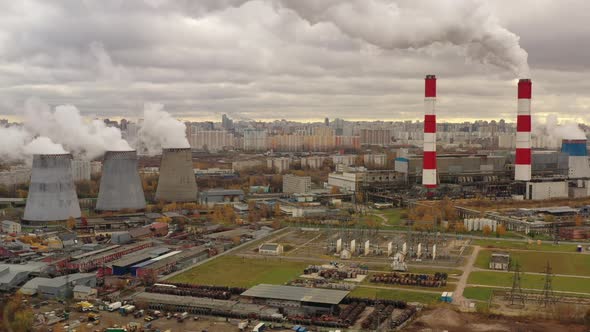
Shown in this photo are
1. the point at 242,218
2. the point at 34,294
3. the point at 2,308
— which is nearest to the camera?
the point at 2,308

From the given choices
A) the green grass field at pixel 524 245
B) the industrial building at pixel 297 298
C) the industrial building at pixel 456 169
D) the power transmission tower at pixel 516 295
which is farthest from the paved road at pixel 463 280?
the industrial building at pixel 456 169

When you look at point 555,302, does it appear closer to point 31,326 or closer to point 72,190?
point 31,326

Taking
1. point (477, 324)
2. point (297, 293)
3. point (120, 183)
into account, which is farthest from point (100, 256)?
point (477, 324)

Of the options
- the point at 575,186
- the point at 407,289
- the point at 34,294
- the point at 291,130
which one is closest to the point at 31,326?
the point at 34,294

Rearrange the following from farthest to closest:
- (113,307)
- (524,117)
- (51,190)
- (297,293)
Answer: (524,117), (51,190), (297,293), (113,307)

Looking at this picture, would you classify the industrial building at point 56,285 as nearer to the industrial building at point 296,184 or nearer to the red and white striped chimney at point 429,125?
the red and white striped chimney at point 429,125

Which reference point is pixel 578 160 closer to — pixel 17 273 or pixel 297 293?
pixel 297 293

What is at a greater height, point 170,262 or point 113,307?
point 170,262
